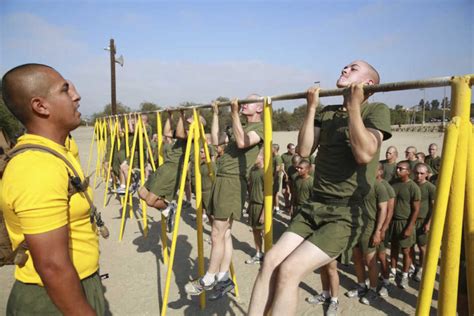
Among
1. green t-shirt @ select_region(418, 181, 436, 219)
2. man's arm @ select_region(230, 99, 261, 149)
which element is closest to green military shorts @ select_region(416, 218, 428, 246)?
green t-shirt @ select_region(418, 181, 436, 219)

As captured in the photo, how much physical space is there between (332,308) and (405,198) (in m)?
2.13

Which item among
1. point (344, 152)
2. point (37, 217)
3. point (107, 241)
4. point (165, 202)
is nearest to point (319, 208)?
point (344, 152)

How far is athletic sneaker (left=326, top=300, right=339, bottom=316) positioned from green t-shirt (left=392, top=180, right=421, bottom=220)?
1.76 m

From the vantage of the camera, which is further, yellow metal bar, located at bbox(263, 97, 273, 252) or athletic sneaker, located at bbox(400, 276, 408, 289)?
athletic sneaker, located at bbox(400, 276, 408, 289)

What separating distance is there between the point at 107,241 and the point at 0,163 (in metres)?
5.83

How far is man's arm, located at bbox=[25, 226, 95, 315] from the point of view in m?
1.28

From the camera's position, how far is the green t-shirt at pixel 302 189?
6188 mm

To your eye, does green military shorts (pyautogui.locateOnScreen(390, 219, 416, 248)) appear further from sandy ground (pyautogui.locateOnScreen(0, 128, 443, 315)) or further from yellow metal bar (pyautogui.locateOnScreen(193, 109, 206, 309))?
yellow metal bar (pyautogui.locateOnScreen(193, 109, 206, 309))

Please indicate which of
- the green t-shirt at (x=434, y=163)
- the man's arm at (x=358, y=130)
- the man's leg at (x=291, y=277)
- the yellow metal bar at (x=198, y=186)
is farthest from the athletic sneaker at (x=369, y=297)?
the green t-shirt at (x=434, y=163)

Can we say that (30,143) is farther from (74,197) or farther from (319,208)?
(319,208)

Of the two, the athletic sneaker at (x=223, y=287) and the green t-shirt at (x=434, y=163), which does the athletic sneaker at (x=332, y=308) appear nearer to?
the athletic sneaker at (x=223, y=287)

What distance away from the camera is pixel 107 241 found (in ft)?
22.1

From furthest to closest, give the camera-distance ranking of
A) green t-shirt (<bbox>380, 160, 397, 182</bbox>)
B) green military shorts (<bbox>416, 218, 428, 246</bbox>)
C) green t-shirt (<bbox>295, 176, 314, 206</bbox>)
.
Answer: green t-shirt (<bbox>380, 160, 397, 182</bbox>), green t-shirt (<bbox>295, 176, 314, 206</bbox>), green military shorts (<bbox>416, 218, 428, 246</bbox>)

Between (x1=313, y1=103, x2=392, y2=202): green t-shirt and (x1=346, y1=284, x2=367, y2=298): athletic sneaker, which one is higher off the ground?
(x1=313, y1=103, x2=392, y2=202): green t-shirt
